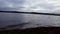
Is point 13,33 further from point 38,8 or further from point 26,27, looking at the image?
point 38,8

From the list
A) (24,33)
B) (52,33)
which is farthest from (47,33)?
(24,33)

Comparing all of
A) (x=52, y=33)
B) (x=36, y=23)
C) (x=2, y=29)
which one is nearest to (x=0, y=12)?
(x=2, y=29)

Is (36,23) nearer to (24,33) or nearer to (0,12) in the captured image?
(24,33)

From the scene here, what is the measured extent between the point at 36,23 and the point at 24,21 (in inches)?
2.7

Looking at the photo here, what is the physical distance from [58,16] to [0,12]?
1.11ft

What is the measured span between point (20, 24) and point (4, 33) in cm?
11

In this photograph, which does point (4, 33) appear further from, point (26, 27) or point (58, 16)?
point (58, 16)

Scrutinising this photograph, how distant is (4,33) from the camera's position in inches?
25.1

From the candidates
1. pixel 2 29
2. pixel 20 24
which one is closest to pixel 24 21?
pixel 20 24

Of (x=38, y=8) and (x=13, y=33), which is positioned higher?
(x=38, y=8)

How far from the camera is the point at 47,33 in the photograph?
66 centimetres

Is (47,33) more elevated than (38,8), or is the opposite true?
(38,8)

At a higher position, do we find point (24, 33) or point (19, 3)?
point (19, 3)

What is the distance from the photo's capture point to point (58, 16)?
648 millimetres
